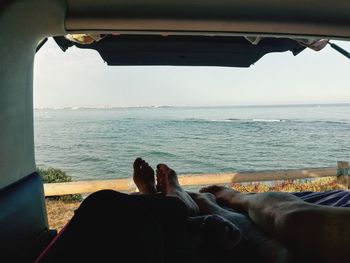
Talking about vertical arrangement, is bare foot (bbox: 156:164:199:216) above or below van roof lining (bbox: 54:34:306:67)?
below

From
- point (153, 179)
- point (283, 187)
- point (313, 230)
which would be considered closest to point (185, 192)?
point (153, 179)

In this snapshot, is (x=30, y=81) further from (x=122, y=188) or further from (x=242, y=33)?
(x=122, y=188)

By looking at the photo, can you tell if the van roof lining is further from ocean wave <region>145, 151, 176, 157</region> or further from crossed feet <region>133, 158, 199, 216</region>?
ocean wave <region>145, 151, 176, 157</region>

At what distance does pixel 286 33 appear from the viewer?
1.48 m

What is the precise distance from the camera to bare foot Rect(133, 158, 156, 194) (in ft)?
6.95

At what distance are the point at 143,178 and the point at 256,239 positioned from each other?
113 centimetres

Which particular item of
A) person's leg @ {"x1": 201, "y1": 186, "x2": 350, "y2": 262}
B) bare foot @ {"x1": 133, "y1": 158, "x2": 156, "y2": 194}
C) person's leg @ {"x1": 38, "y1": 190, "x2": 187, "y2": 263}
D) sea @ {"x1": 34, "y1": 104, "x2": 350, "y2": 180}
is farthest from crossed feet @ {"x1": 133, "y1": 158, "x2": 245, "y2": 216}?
sea @ {"x1": 34, "y1": 104, "x2": 350, "y2": 180}

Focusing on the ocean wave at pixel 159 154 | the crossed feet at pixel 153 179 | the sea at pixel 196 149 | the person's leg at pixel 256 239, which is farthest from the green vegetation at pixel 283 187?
the ocean wave at pixel 159 154

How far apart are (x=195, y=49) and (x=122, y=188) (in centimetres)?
181

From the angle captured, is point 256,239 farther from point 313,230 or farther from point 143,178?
point 143,178

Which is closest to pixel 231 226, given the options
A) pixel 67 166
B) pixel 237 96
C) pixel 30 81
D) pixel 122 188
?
pixel 30 81

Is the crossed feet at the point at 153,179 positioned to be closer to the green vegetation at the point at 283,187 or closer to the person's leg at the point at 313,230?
the person's leg at the point at 313,230

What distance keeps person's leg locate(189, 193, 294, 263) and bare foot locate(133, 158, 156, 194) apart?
0.58 metres

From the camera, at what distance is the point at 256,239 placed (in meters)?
1.21
